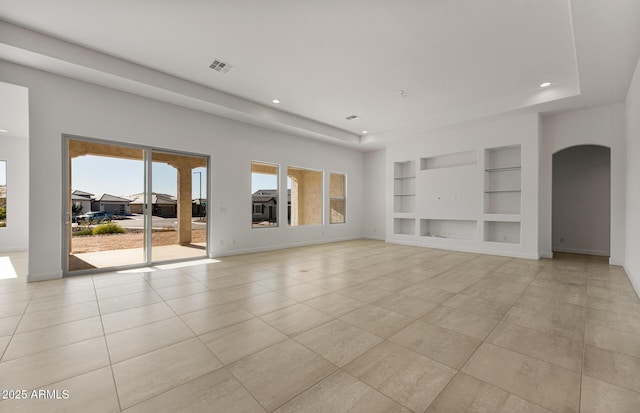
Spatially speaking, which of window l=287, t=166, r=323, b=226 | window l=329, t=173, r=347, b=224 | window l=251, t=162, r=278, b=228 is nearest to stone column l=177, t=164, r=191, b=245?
window l=251, t=162, r=278, b=228

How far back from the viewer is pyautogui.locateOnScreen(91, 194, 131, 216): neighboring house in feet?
16.7

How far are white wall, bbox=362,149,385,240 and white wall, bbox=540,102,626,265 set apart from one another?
14.8 ft

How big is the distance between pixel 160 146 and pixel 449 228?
7681 mm

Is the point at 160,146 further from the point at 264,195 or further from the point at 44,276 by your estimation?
the point at 44,276

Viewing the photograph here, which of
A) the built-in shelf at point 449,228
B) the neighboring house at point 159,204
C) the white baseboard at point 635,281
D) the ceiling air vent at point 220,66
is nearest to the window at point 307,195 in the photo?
the built-in shelf at point 449,228

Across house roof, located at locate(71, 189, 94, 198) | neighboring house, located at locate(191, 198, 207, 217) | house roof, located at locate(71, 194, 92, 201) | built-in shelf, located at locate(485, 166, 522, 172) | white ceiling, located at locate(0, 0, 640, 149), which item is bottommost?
neighboring house, located at locate(191, 198, 207, 217)

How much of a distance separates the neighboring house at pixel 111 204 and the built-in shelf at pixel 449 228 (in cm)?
751

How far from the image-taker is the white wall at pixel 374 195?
9781 mm

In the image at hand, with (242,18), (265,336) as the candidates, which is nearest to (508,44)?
(242,18)

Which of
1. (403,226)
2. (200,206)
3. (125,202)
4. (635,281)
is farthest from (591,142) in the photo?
(125,202)

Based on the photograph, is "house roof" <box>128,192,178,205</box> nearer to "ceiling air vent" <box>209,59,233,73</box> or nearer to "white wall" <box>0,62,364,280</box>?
"white wall" <box>0,62,364,280</box>

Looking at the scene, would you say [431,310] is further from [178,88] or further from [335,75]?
[178,88]

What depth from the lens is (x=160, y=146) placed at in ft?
18.2

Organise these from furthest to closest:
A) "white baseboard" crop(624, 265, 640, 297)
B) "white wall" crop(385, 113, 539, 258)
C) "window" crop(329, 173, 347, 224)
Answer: "window" crop(329, 173, 347, 224) → "white wall" crop(385, 113, 539, 258) → "white baseboard" crop(624, 265, 640, 297)
